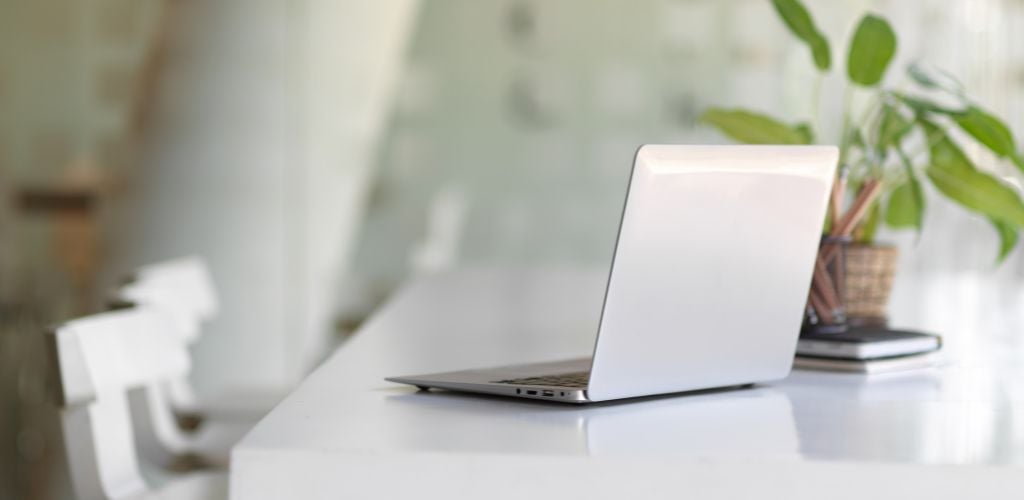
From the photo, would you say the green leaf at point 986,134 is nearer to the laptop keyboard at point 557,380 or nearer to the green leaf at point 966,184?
the green leaf at point 966,184

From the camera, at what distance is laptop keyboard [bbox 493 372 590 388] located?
1.13 metres

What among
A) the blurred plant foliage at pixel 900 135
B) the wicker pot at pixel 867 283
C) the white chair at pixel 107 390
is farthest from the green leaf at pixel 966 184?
the white chair at pixel 107 390

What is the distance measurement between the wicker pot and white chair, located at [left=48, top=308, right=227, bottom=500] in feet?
2.73

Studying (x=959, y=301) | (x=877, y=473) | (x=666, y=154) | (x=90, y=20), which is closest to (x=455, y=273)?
(x=959, y=301)

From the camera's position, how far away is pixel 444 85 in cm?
566

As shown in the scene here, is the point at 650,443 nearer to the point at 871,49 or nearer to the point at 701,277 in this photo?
the point at 701,277

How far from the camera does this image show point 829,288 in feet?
5.00

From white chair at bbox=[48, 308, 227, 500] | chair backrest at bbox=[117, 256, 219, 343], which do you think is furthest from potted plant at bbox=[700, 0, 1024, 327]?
chair backrest at bbox=[117, 256, 219, 343]

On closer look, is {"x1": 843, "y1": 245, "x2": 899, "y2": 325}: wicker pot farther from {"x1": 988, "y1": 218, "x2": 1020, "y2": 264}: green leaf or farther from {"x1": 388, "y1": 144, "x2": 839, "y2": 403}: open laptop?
{"x1": 388, "y1": 144, "x2": 839, "y2": 403}: open laptop

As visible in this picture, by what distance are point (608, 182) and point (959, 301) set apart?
3303mm

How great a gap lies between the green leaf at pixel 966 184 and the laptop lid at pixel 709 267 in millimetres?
351

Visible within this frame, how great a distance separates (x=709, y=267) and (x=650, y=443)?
0.27 m

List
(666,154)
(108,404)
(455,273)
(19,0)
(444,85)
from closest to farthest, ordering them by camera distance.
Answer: (666,154) < (108,404) < (455,273) < (19,0) < (444,85)

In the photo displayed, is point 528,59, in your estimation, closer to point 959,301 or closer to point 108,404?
point 959,301
